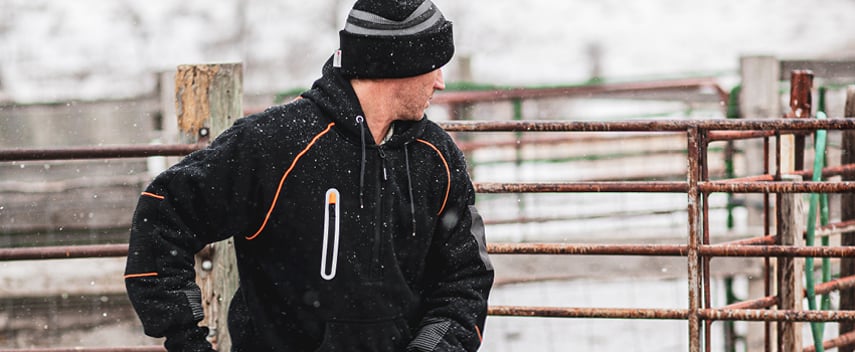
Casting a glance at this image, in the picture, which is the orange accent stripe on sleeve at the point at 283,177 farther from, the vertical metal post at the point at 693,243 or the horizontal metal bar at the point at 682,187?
the vertical metal post at the point at 693,243

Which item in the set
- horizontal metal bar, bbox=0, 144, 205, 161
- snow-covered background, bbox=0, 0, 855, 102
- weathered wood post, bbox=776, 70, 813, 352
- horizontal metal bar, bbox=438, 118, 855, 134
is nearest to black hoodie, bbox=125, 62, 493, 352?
horizontal metal bar, bbox=438, 118, 855, 134

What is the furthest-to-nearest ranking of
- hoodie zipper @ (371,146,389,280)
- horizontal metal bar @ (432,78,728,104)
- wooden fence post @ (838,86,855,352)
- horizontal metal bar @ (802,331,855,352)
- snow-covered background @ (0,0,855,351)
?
snow-covered background @ (0,0,855,351)
horizontal metal bar @ (432,78,728,104)
wooden fence post @ (838,86,855,352)
horizontal metal bar @ (802,331,855,352)
hoodie zipper @ (371,146,389,280)

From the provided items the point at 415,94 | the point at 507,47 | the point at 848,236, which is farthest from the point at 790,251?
the point at 507,47

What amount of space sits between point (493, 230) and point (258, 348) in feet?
24.1

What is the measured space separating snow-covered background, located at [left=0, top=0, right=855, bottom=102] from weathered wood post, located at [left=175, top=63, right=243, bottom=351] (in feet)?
21.9

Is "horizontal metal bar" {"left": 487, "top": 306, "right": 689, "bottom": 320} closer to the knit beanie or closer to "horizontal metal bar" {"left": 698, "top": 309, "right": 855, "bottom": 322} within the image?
"horizontal metal bar" {"left": 698, "top": 309, "right": 855, "bottom": 322}

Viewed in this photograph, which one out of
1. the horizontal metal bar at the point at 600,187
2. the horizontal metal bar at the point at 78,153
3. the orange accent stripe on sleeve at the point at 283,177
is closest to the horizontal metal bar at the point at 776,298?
the horizontal metal bar at the point at 600,187

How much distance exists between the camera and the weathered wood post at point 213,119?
3.21 metres

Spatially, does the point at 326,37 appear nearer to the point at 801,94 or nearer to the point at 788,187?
the point at 801,94

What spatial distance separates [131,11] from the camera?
73.7ft

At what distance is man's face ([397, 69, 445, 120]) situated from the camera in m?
2.34

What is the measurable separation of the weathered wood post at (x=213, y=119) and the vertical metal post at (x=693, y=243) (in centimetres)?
158

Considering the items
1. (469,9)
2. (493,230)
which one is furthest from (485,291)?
(469,9)

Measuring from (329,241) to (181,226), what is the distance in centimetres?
35
